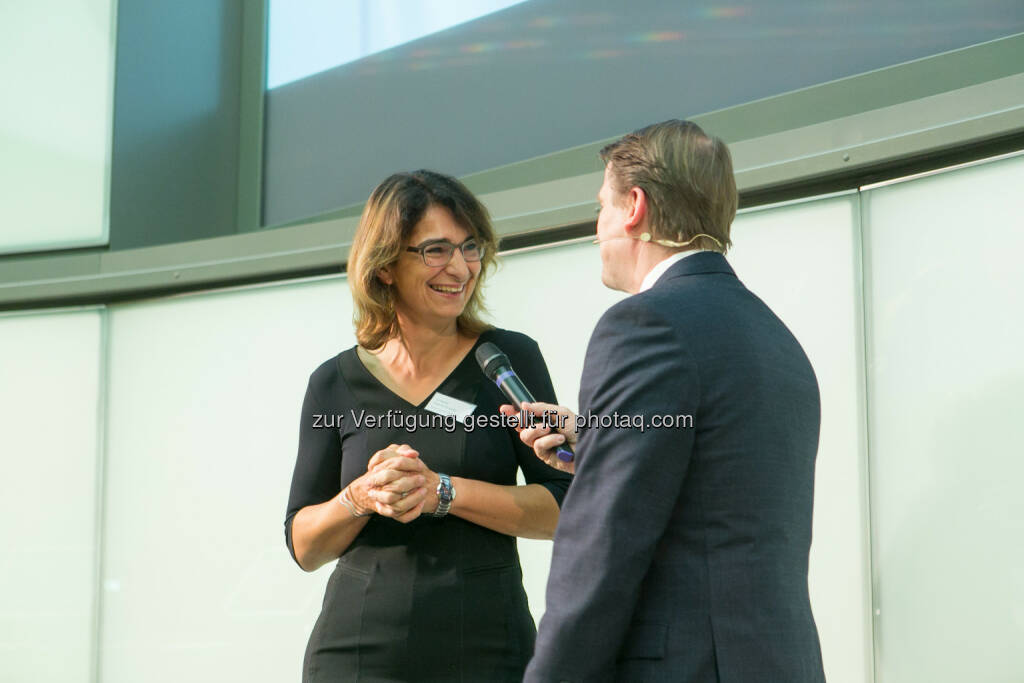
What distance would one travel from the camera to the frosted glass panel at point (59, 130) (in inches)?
178

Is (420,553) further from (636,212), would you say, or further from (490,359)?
(636,212)

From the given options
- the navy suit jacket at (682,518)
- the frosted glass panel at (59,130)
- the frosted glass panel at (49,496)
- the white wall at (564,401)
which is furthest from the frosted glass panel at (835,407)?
the frosted glass panel at (59,130)

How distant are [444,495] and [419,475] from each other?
0.25ft

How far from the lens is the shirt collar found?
162 centimetres

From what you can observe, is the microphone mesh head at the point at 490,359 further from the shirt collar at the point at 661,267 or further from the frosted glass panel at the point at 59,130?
the frosted glass panel at the point at 59,130

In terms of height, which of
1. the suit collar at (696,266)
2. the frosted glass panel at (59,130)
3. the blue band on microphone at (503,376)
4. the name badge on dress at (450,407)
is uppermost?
the frosted glass panel at (59,130)

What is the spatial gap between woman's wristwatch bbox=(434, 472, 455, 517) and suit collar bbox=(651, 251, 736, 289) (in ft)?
2.14

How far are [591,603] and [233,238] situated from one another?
9.84ft

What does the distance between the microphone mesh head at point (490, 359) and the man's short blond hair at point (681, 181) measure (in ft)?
1.71

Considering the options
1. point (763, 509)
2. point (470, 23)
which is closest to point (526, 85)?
point (470, 23)

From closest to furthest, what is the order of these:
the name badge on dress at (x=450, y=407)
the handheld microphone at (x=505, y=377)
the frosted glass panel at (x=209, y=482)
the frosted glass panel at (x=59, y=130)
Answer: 1. the handheld microphone at (x=505, y=377)
2. the name badge on dress at (x=450, y=407)
3. the frosted glass panel at (x=209, y=482)
4. the frosted glass panel at (x=59, y=130)

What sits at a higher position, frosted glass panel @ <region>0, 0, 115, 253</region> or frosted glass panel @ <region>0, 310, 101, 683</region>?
frosted glass panel @ <region>0, 0, 115, 253</region>

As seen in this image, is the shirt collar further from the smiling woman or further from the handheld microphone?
the smiling woman

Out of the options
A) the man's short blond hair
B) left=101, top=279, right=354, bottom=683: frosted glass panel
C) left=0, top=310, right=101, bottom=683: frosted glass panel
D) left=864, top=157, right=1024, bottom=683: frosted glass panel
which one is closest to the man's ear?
the man's short blond hair
